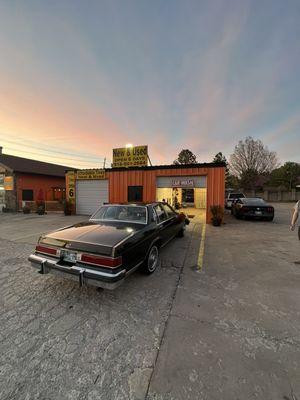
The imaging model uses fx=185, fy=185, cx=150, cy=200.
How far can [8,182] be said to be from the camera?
55.2ft

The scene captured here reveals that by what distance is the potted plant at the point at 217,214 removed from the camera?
1002 cm

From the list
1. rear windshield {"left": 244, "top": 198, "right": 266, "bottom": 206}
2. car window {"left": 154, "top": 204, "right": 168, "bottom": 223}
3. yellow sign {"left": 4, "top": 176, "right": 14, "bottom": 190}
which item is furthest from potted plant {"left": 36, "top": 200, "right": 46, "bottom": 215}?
rear windshield {"left": 244, "top": 198, "right": 266, "bottom": 206}

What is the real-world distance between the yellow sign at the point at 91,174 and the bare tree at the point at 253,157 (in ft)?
87.5

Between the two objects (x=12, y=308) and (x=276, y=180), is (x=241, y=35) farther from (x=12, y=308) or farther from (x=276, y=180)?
(x=276, y=180)

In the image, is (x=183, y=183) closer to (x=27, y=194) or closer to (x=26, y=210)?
(x=26, y=210)

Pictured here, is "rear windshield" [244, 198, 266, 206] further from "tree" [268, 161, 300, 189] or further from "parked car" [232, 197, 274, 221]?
"tree" [268, 161, 300, 189]

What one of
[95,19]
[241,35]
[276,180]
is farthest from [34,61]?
[276,180]

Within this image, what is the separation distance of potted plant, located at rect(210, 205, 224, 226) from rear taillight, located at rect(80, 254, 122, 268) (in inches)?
327

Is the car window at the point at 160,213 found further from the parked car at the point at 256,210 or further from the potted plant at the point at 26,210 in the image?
the potted plant at the point at 26,210

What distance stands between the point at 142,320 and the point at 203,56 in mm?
9769

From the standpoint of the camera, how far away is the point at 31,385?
5.39 ft

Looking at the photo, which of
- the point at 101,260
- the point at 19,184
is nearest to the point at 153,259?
the point at 101,260

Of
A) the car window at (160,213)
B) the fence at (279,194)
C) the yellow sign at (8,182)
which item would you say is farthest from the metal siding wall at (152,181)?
the fence at (279,194)

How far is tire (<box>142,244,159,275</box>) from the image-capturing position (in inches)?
151
